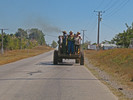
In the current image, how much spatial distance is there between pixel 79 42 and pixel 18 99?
1527cm

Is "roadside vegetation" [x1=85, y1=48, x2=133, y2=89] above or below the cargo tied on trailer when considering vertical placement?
below

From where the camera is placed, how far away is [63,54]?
22312mm

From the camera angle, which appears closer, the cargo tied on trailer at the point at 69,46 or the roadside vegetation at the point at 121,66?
the roadside vegetation at the point at 121,66

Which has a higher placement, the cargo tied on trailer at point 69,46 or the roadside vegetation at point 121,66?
the cargo tied on trailer at point 69,46

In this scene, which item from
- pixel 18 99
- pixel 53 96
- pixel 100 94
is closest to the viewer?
pixel 18 99

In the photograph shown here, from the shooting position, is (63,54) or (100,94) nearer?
(100,94)

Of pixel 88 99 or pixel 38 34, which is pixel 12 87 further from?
pixel 38 34

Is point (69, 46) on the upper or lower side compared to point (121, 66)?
upper

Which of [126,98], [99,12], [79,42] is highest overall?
[99,12]

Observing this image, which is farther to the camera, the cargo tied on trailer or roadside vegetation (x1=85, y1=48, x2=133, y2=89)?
the cargo tied on trailer

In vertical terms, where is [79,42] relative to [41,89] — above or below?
above

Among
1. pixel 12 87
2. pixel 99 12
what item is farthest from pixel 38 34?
pixel 12 87

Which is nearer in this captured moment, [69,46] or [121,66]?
[121,66]

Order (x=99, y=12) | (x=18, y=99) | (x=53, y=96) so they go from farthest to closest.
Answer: (x=99, y=12) → (x=53, y=96) → (x=18, y=99)
